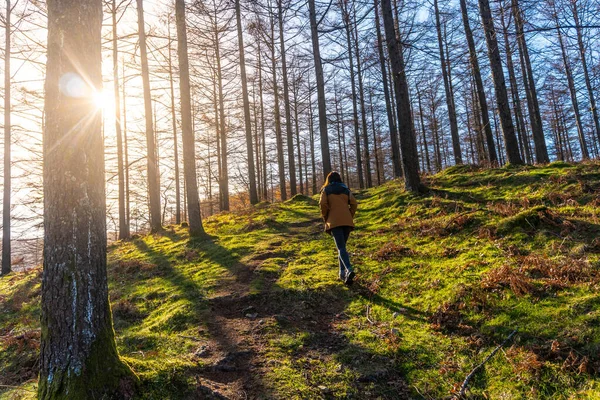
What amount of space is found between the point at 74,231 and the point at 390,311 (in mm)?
3647

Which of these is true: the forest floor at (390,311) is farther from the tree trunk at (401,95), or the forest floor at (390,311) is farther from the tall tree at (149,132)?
the tall tree at (149,132)

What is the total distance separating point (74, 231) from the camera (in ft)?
8.34

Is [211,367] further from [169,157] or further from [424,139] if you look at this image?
[424,139]

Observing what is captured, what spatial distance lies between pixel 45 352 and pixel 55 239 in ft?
2.90

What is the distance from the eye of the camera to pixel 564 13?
13.9 feet

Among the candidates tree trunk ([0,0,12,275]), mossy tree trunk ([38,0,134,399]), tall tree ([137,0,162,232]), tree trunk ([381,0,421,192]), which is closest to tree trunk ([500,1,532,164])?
tree trunk ([381,0,421,192])

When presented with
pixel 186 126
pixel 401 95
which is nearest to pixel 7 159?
pixel 186 126

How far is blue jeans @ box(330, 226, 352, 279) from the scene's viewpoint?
520 cm

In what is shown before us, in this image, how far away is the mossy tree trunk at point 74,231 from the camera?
2432 millimetres

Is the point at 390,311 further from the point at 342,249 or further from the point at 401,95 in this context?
the point at 401,95

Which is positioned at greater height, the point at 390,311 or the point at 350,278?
the point at 350,278

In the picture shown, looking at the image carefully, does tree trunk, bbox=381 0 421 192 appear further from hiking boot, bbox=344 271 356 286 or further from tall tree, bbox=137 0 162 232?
tall tree, bbox=137 0 162 232

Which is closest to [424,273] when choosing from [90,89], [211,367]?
[211,367]

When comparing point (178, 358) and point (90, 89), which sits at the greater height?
point (90, 89)
